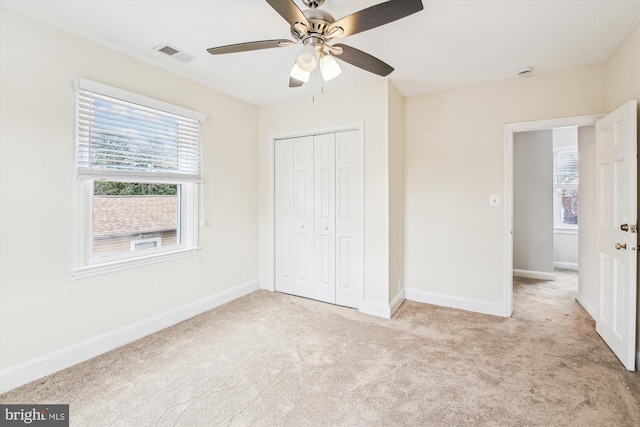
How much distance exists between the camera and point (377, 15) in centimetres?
144

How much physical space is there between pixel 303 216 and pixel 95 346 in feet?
7.54

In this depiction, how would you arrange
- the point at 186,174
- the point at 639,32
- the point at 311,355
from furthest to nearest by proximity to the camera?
the point at 186,174
the point at 311,355
the point at 639,32

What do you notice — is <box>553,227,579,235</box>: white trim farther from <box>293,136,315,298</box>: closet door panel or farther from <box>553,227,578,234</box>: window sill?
<box>293,136,315,298</box>: closet door panel

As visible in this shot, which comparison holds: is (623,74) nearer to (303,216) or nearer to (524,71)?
(524,71)

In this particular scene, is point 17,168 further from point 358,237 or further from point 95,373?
point 358,237

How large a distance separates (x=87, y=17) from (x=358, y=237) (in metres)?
2.90

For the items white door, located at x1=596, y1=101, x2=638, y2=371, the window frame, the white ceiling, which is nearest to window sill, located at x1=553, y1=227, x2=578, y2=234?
the window frame

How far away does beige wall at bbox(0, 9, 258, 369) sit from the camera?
1.89m

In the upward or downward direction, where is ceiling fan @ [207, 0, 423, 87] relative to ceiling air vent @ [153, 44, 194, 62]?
downward

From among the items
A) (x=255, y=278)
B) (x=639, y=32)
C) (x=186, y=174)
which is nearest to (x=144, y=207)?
(x=186, y=174)

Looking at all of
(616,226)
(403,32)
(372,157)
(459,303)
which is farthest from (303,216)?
(616,226)

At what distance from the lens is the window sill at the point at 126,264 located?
2235 mm

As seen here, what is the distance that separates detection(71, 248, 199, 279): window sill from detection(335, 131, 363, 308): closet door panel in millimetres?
1635

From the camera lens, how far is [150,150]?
2660 mm
